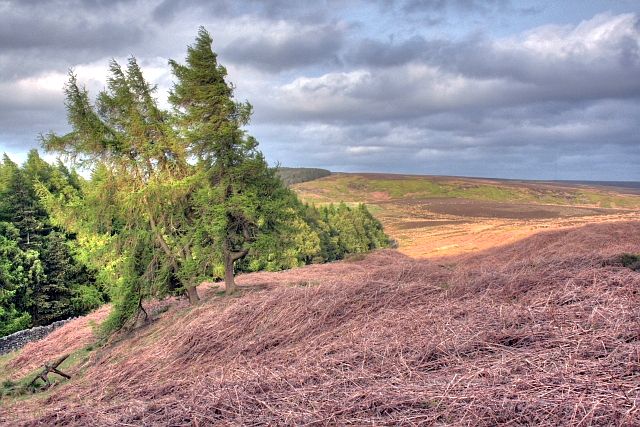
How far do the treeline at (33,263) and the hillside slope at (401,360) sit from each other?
2138 centimetres

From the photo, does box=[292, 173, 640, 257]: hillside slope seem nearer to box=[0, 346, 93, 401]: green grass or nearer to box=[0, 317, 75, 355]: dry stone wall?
box=[0, 317, 75, 355]: dry stone wall

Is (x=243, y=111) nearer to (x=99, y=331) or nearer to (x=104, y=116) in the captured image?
Answer: (x=104, y=116)

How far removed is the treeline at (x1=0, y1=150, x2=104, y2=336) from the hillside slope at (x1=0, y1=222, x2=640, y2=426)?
70.2 feet

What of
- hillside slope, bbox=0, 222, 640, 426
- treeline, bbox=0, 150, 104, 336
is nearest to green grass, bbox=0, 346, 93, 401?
hillside slope, bbox=0, 222, 640, 426

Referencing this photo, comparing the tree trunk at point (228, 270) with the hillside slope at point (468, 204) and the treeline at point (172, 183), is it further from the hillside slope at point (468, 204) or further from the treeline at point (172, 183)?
the hillside slope at point (468, 204)

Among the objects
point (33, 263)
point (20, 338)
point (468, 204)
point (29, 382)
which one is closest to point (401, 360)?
point (29, 382)

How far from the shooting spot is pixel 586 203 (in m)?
164

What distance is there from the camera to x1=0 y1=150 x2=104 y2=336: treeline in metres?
28.9

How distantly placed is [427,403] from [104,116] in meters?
18.1

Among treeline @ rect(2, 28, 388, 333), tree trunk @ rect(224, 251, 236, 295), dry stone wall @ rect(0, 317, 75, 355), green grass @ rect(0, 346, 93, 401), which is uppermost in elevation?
treeline @ rect(2, 28, 388, 333)

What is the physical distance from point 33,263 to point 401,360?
31684 millimetres

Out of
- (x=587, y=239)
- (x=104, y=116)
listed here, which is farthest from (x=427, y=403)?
(x=587, y=239)

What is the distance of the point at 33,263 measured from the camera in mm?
30328

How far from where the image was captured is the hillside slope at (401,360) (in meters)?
4.47
